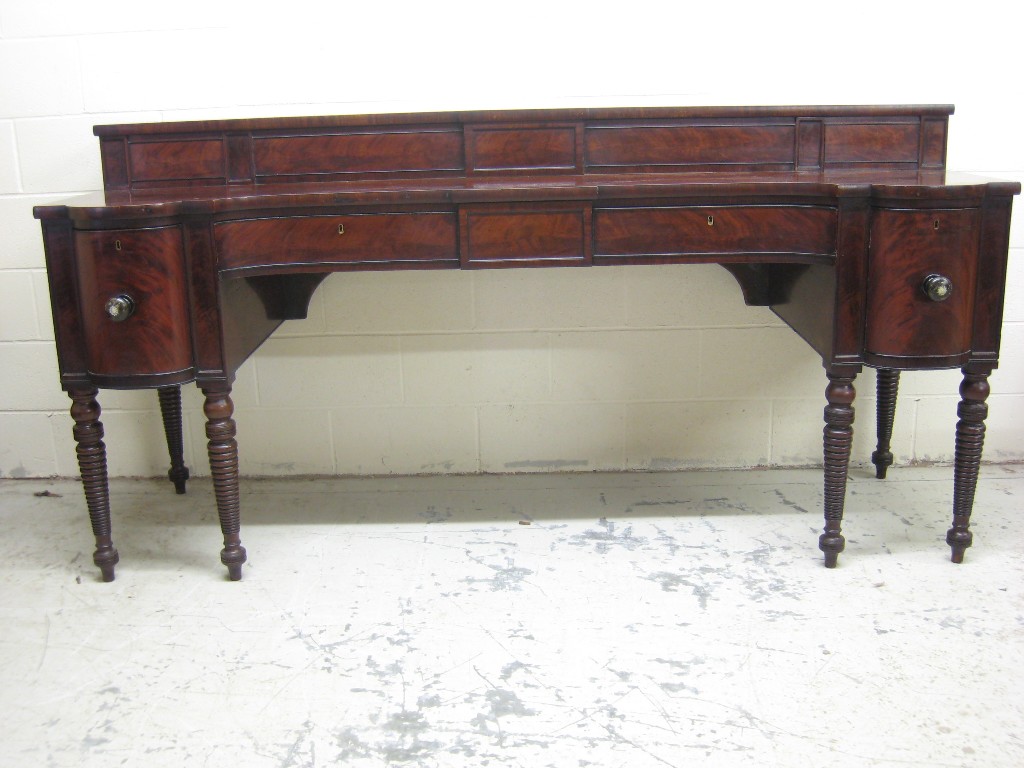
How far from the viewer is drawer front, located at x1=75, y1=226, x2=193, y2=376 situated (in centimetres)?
202

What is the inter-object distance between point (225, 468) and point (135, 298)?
415 mm

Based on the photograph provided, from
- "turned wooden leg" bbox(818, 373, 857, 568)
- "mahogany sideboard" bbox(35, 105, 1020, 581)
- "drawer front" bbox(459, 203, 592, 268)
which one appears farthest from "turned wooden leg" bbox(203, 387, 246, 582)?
"turned wooden leg" bbox(818, 373, 857, 568)

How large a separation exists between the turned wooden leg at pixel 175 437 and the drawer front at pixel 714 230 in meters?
1.35

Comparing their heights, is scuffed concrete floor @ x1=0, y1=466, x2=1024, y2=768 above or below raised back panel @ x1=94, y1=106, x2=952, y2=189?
below

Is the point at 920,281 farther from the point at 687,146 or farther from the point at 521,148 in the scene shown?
the point at 521,148

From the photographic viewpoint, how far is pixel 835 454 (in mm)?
2180

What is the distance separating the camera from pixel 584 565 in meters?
2.24

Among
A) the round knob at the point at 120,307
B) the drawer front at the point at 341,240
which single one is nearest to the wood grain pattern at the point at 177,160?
the drawer front at the point at 341,240

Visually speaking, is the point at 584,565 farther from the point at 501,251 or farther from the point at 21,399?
the point at 21,399

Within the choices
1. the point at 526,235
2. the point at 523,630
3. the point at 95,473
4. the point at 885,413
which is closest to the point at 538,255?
the point at 526,235

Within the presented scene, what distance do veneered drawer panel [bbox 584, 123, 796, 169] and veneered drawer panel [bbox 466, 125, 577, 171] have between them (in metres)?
0.06

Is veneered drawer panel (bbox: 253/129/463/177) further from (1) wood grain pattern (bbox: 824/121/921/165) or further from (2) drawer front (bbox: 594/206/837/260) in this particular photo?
(1) wood grain pattern (bbox: 824/121/921/165)

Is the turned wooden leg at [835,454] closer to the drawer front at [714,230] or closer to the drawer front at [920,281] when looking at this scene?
the drawer front at [920,281]

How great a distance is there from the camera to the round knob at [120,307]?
2.01m
